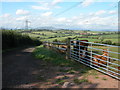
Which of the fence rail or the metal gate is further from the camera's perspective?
the metal gate

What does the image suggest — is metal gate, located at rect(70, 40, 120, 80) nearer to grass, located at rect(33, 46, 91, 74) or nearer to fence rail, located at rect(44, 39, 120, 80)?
fence rail, located at rect(44, 39, 120, 80)

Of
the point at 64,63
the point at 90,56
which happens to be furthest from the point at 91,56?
the point at 64,63

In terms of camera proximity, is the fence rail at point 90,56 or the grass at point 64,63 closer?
the fence rail at point 90,56

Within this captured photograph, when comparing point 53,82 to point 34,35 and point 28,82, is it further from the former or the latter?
point 34,35

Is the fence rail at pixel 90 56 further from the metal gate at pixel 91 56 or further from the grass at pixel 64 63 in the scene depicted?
the grass at pixel 64 63

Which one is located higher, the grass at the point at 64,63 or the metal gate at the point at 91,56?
the metal gate at the point at 91,56

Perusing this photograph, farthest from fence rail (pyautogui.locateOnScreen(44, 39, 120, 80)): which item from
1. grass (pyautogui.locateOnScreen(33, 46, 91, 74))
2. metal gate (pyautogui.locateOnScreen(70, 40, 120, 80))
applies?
grass (pyautogui.locateOnScreen(33, 46, 91, 74))

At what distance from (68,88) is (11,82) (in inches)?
86.7

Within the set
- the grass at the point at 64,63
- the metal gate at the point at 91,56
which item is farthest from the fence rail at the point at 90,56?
the grass at the point at 64,63

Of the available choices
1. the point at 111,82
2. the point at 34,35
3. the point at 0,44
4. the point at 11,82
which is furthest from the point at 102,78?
the point at 34,35

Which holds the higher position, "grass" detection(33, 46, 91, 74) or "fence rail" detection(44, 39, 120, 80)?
"fence rail" detection(44, 39, 120, 80)

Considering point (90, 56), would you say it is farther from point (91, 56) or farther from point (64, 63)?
point (64, 63)

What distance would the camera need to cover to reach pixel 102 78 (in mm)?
4961

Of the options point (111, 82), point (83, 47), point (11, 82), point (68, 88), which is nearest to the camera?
point (68, 88)
